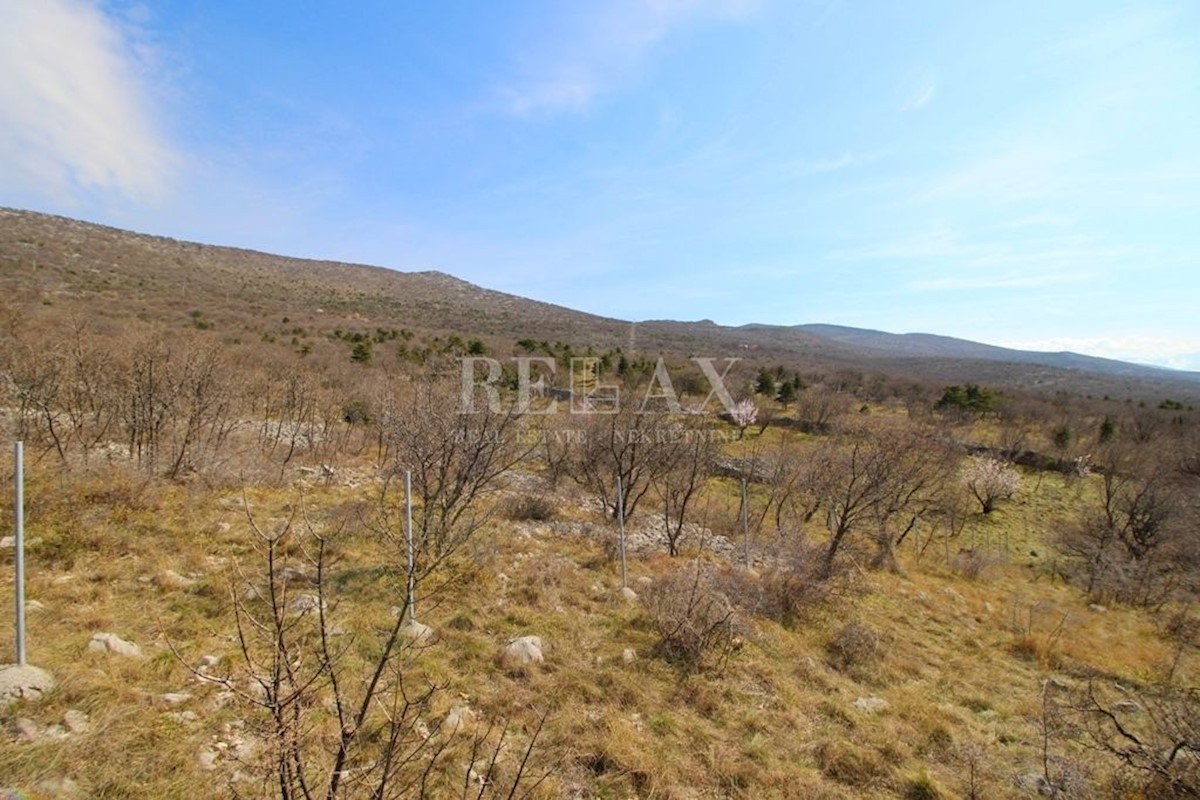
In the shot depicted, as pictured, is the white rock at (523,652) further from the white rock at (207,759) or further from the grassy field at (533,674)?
the white rock at (207,759)

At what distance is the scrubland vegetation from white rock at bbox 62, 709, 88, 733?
2 centimetres

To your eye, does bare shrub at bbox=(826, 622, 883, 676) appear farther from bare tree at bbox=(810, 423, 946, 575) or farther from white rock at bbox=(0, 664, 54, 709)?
white rock at bbox=(0, 664, 54, 709)

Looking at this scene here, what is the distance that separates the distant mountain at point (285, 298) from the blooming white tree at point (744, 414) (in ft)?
40.9

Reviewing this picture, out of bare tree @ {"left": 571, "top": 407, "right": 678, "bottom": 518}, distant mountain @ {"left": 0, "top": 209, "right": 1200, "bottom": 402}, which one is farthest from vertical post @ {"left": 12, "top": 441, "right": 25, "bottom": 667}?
distant mountain @ {"left": 0, "top": 209, "right": 1200, "bottom": 402}

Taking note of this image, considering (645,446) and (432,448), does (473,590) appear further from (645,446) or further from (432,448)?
(645,446)

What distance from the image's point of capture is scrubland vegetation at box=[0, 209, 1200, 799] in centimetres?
327

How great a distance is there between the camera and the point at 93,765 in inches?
114

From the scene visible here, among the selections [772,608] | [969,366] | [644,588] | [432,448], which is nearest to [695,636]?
[644,588]

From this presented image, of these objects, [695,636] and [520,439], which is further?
[520,439]

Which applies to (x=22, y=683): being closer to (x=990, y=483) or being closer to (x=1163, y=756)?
(x=1163, y=756)

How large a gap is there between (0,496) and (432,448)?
5.23 m

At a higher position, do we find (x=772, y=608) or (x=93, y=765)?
(x=93, y=765)

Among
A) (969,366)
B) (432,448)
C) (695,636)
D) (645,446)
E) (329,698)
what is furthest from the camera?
(969,366)

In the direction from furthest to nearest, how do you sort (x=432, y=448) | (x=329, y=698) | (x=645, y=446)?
(x=645, y=446) → (x=432, y=448) → (x=329, y=698)
